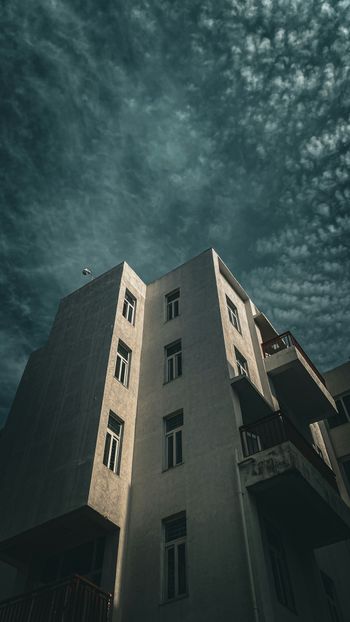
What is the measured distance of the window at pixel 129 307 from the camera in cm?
2167

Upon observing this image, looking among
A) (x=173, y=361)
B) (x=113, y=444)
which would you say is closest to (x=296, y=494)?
(x=113, y=444)

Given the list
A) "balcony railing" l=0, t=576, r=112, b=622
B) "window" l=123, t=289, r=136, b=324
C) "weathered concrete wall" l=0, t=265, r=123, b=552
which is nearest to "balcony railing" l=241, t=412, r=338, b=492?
"weathered concrete wall" l=0, t=265, r=123, b=552

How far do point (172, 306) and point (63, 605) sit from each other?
521 inches

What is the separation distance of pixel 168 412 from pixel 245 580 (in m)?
6.67

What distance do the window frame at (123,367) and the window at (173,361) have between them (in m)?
1.53

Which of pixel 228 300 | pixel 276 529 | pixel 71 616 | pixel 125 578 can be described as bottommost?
pixel 71 616

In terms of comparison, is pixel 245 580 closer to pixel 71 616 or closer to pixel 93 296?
pixel 71 616

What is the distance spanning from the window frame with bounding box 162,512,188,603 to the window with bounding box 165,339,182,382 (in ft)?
18.3

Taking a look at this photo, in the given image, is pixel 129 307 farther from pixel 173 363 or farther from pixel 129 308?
pixel 173 363

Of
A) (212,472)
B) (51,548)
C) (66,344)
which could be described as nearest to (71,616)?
(51,548)

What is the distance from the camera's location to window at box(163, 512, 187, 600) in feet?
Result: 41.1

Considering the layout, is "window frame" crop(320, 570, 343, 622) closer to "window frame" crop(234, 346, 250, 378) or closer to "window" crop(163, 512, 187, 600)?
"window" crop(163, 512, 187, 600)

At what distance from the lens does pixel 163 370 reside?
19.0 m

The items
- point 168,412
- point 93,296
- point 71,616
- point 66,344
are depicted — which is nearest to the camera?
point 71,616
